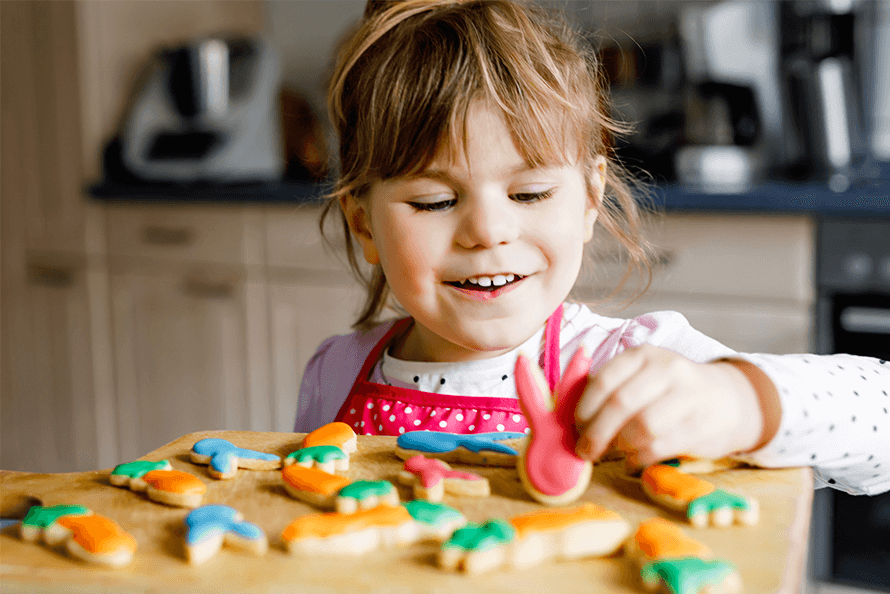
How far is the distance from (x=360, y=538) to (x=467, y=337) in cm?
32

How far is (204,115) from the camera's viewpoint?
2334 millimetres

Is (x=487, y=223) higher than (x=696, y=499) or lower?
higher

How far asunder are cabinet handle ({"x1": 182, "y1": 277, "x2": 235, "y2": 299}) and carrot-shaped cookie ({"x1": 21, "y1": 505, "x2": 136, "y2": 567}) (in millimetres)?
1641

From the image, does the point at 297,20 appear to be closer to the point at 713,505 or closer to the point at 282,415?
the point at 282,415

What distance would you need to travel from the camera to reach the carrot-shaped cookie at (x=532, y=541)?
441 millimetres

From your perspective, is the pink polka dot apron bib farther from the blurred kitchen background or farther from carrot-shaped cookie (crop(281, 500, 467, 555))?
the blurred kitchen background

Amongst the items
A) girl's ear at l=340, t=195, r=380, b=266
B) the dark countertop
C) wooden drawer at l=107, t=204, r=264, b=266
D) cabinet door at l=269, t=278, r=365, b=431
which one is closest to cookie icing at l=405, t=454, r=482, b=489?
girl's ear at l=340, t=195, r=380, b=266

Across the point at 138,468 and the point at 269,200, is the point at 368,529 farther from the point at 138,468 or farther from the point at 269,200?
the point at 269,200

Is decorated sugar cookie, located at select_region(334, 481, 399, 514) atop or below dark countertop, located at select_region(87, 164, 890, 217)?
below

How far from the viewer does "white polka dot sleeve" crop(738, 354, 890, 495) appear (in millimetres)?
571

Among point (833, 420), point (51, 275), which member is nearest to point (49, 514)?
point (833, 420)

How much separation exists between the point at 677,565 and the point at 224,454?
1.12 ft

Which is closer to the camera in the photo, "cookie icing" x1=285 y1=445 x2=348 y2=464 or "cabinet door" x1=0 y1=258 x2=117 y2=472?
"cookie icing" x1=285 y1=445 x2=348 y2=464

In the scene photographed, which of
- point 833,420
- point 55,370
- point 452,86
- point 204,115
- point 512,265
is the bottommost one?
point 55,370
